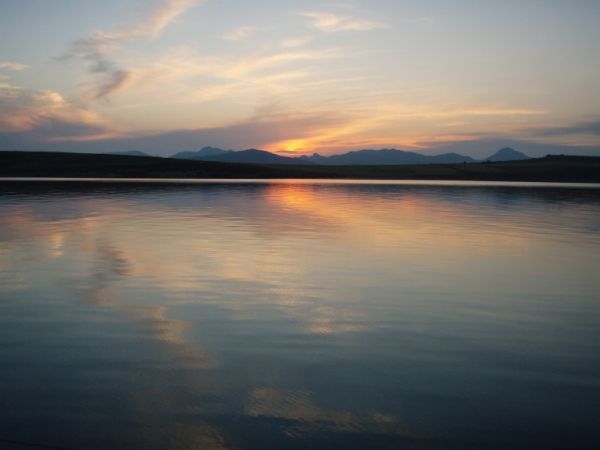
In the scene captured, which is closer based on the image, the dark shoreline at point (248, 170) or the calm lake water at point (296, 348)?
the calm lake water at point (296, 348)

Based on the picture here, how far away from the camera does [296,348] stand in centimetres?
878

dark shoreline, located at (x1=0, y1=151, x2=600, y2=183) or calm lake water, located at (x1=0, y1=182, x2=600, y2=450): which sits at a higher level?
dark shoreline, located at (x1=0, y1=151, x2=600, y2=183)

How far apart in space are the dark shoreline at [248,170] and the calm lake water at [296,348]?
406ft

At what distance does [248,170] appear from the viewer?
15812 cm

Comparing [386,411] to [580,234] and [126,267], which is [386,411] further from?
[580,234]

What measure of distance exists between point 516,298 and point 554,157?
19748cm

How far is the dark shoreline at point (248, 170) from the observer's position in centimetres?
13888

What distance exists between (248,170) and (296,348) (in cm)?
15116

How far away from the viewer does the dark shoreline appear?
138875mm

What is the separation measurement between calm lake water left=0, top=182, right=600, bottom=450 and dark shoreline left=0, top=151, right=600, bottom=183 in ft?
406

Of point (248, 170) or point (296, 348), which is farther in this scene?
point (248, 170)

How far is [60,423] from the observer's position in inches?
236

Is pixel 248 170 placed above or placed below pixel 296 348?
above

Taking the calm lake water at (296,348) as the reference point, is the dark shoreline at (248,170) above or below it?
above
